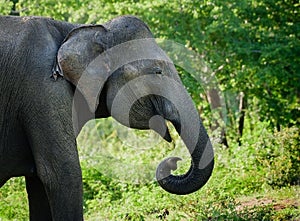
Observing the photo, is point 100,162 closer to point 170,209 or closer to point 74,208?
point 170,209

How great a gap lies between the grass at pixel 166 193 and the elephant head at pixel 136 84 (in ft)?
5.51

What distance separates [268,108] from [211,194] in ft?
17.0

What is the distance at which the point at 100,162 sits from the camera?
11.5 m

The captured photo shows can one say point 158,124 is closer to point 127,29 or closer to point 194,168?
point 194,168

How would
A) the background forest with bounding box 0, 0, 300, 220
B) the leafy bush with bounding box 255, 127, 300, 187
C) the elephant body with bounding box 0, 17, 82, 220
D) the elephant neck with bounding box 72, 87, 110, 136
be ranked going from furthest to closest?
the leafy bush with bounding box 255, 127, 300, 187
the background forest with bounding box 0, 0, 300, 220
the elephant neck with bounding box 72, 87, 110, 136
the elephant body with bounding box 0, 17, 82, 220

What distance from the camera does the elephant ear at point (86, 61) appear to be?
5254 mm

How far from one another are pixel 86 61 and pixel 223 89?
7960mm

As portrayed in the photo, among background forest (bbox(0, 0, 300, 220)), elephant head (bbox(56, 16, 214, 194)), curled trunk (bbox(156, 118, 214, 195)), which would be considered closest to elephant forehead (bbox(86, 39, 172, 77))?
elephant head (bbox(56, 16, 214, 194))

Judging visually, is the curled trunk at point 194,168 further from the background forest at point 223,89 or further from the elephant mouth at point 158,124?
the background forest at point 223,89

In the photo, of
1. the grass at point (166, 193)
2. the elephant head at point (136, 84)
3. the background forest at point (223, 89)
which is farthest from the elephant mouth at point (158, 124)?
the background forest at point (223, 89)

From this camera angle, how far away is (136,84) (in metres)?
5.45

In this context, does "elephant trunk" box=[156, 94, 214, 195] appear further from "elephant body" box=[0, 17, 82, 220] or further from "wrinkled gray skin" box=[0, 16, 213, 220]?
"elephant body" box=[0, 17, 82, 220]

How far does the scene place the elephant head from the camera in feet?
17.3

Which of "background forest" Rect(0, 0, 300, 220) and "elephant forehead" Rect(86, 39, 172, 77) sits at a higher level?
"elephant forehead" Rect(86, 39, 172, 77)
